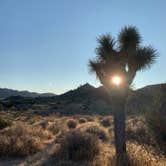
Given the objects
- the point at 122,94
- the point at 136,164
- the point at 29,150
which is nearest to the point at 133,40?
the point at 122,94

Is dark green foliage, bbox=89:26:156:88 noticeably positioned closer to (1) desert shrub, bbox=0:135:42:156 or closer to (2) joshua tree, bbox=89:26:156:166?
(2) joshua tree, bbox=89:26:156:166

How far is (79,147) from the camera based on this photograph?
11.1 meters

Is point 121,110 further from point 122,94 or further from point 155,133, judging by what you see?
point 155,133

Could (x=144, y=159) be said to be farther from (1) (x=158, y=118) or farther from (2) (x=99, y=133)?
(2) (x=99, y=133)

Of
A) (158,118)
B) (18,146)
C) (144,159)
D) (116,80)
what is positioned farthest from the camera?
(18,146)

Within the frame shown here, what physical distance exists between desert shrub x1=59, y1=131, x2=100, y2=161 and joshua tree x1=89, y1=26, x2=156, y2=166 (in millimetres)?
1329

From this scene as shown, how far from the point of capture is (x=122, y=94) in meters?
10.2

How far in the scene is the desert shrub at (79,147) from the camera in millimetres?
10562

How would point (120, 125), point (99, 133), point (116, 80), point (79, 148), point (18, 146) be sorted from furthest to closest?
point (99, 133), point (18, 146), point (79, 148), point (116, 80), point (120, 125)

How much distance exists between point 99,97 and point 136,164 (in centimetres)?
6017

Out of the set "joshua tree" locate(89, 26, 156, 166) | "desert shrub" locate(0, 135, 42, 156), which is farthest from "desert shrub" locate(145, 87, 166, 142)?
"desert shrub" locate(0, 135, 42, 156)

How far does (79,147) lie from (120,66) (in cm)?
331

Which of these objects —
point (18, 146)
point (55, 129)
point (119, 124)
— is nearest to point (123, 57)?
point (119, 124)

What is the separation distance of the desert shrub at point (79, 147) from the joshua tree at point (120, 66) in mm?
1329
